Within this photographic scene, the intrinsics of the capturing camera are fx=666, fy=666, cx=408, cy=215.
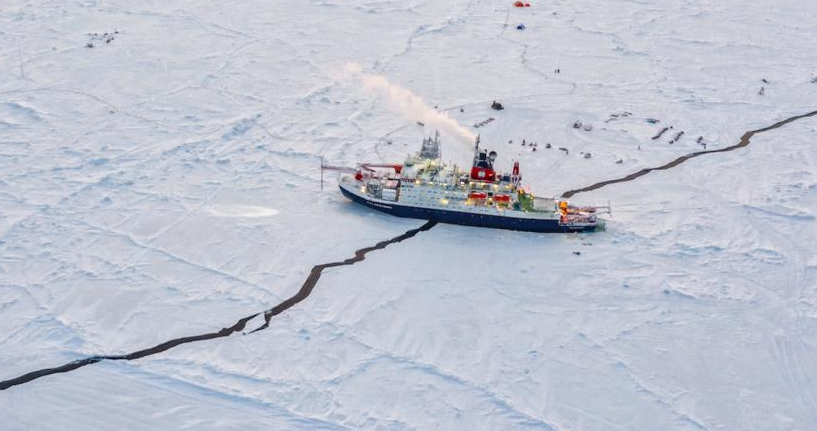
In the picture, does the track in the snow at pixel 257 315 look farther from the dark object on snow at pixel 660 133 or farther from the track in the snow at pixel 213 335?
the dark object on snow at pixel 660 133

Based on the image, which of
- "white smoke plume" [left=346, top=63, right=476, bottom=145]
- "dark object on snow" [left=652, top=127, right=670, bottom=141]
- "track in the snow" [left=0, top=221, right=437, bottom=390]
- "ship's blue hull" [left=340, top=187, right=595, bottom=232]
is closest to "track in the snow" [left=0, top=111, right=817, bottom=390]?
"track in the snow" [left=0, top=221, right=437, bottom=390]

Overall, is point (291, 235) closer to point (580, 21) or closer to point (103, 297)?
point (103, 297)

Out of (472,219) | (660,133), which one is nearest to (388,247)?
(472,219)

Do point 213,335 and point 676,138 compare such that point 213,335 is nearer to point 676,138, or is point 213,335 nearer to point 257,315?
point 257,315

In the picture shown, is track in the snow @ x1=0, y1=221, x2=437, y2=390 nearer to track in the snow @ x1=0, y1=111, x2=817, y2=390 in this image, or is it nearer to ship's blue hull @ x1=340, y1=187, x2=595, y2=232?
track in the snow @ x1=0, y1=111, x2=817, y2=390

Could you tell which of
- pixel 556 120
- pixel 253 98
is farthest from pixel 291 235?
pixel 556 120

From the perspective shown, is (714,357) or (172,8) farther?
(172,8)
